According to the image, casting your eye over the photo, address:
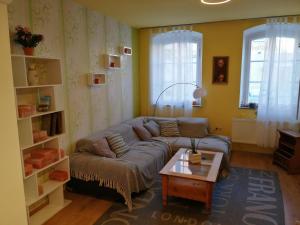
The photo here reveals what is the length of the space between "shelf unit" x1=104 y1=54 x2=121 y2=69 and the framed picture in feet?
5.85

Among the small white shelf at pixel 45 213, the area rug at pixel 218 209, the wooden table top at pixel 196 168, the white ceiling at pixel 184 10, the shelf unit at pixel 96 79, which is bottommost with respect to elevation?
the small white shelf at pixel 45 213

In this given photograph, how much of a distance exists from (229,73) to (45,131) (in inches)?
131

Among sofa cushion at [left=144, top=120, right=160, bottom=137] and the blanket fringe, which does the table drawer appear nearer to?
the blanket fringe

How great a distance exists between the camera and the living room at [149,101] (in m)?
2.46

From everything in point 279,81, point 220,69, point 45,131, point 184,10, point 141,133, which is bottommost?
point 141,133

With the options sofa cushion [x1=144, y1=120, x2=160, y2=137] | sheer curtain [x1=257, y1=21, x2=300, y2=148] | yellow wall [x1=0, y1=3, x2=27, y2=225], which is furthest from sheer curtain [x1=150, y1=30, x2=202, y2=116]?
yellow wall [x1=0, y1=3, x2=27, y2=225]

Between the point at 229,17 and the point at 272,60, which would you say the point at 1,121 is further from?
the point at 272,60

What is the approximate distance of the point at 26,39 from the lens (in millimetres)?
2355

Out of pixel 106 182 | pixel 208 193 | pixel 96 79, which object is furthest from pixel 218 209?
pixel 96 79

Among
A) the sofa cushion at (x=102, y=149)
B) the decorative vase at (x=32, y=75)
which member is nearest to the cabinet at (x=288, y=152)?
the sofa cushion at (x=102, y=149)

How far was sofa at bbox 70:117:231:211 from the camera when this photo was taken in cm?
283

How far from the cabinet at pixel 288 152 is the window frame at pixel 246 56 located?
3.07 ft

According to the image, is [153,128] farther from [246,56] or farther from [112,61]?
[246,56]

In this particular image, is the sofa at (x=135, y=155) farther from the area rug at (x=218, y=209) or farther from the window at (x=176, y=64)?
the window at (x=176, y=64)
